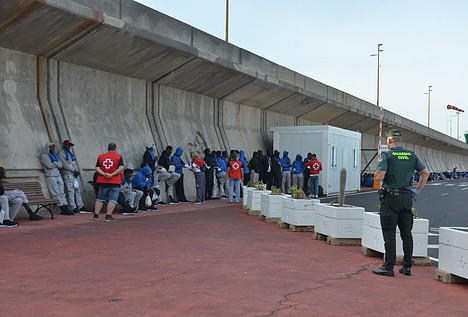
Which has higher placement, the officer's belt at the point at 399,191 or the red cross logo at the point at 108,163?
the red cross logo at the point at 108,163

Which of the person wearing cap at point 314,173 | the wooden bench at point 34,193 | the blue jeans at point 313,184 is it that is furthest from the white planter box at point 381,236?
the blue jeans at point 313,184

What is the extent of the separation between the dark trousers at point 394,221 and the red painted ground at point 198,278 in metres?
0.32

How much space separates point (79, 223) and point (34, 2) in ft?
16.1

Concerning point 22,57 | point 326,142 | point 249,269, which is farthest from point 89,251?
point 326,142

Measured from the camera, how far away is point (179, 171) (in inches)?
684

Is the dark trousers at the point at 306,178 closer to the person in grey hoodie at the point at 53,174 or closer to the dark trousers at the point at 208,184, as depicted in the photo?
the dark trousers at the point at 208,184

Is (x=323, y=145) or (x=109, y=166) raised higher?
(x=323, y=145)

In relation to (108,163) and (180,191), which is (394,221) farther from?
(180,191)

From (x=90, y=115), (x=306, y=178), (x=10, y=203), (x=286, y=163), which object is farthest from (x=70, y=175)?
(x=306, y=178)

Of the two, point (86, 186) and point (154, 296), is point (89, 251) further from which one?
point (86, 186)

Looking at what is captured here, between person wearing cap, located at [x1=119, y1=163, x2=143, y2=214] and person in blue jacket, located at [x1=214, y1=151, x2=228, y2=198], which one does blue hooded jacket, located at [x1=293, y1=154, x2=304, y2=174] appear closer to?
person in blue jacket, located at [x1=214, y1=151, x2=228, y2=198]

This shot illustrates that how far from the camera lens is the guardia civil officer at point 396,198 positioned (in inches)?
274

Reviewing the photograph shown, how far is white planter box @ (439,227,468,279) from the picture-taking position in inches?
251

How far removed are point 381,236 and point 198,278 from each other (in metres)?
3.29
